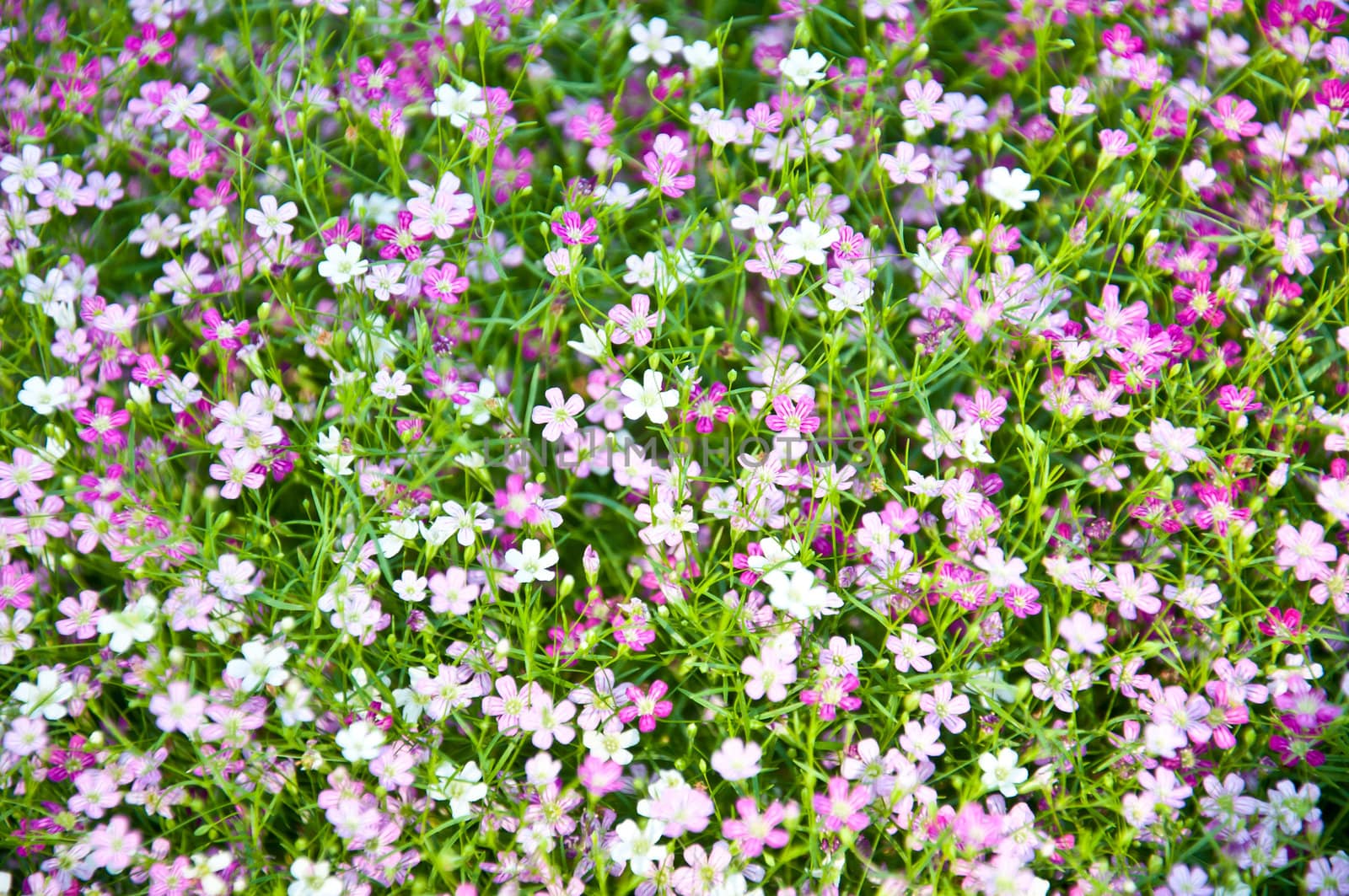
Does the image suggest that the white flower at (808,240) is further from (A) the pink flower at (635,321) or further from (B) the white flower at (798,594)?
(B) the white flower at (798,594)

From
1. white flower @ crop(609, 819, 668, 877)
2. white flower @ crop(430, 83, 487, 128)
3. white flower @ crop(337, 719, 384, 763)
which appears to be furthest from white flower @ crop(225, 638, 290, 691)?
white flower @ crop(430, 83, 487, 128)

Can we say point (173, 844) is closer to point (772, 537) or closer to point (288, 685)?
point (288, 685)

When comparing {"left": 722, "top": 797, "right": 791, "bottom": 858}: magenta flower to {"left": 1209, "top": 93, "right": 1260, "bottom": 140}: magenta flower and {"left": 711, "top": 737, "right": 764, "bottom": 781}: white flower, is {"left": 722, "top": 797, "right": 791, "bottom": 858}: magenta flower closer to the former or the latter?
{"left": 711, "top": 737, "right": 764, "bottom": 781}: white flower

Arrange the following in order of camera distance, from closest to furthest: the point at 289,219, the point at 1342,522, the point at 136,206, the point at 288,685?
1. the point at 288,685
2. the point at 1342,522
3. the point at 289,219
4. the point at 136,206

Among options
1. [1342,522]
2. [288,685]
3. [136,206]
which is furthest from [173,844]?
[1342,522]

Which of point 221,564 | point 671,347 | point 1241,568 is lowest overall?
point 1241,568

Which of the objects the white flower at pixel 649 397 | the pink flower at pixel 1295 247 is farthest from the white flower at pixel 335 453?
the pink flower at pixel 1295 247

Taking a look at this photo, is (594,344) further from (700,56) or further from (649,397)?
(700,56)

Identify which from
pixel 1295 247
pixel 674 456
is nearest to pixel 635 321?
pixel 674 456
